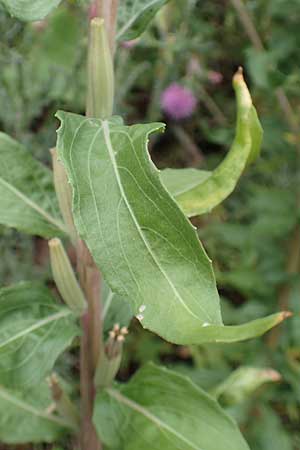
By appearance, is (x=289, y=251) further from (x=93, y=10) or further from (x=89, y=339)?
(x=93, y=10)

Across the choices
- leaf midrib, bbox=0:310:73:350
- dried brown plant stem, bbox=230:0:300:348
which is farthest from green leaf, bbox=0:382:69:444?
dried brown plant stem, bbox=230:0:300:348

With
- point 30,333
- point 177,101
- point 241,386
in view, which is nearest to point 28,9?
point 30,333

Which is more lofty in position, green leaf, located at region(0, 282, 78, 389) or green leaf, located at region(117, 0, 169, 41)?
green leaf, located at region(117, 0, 169, 41)

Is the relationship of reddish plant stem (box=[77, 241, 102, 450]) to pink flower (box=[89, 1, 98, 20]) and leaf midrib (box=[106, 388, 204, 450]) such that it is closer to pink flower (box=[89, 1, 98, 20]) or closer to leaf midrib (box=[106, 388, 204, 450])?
leaf midrib (box=[106, 388, 204, 450])

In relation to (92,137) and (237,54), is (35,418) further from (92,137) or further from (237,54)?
(237,54)

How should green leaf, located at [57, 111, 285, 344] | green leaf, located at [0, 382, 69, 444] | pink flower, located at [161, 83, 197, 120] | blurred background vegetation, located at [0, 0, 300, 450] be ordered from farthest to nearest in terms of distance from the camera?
1. pink flower, located at [161, 83, 197, 120]
2. blurred background vegetation, located at [0, 0, 300, 450]
3. green leaf, located at [0, 382, 69, 444]
4. green leaf, located at [57, 111, 285, 344]

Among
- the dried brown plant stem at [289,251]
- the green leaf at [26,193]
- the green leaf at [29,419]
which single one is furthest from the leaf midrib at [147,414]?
the dried brown plant stem at [289,251]

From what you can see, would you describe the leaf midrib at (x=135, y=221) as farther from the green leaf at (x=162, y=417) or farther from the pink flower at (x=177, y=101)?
the pink flower at (x=177, y=101)
